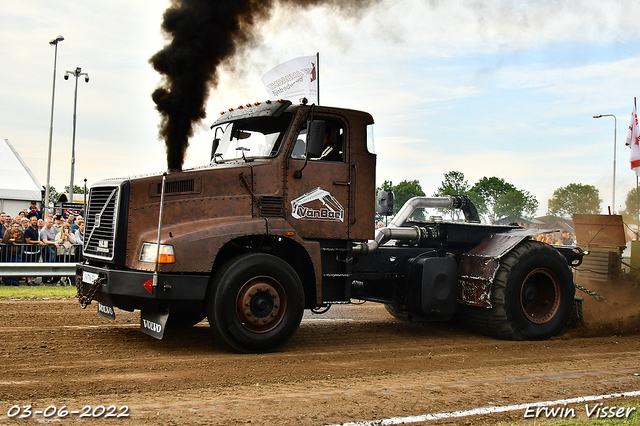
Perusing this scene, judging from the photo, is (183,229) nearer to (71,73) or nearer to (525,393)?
(525,393)

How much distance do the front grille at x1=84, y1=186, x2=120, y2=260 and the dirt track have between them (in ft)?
3.73

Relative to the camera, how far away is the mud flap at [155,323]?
7.09 meters

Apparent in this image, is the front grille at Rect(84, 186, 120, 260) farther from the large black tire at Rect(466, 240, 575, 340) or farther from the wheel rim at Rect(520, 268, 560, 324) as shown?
the wheel rim at Rect(520, 268, 560, 324)

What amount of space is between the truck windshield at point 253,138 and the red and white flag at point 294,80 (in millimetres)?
1001

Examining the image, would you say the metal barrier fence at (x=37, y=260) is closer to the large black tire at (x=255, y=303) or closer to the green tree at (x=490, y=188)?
the large black tire at (x=255, y=303)

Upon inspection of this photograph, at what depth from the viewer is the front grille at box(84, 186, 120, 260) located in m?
7.34

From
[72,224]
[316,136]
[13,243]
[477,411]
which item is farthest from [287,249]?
[72,224]

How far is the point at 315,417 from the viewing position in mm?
4855

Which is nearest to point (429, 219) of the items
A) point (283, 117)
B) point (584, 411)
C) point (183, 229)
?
point (283, 117)

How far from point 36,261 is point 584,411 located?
13.4m

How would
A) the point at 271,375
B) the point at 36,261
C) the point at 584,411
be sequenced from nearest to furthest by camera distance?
the point at 584,411 → the point at 271,375 → the point at 36,261

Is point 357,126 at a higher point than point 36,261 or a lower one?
higher

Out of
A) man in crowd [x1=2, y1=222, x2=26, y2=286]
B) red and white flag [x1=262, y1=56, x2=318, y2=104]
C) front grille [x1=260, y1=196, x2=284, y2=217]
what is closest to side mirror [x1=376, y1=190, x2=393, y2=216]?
red and white flag [x1=262, y1=56, x2=318, y2=104]

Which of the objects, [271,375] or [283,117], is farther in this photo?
[283,117]
